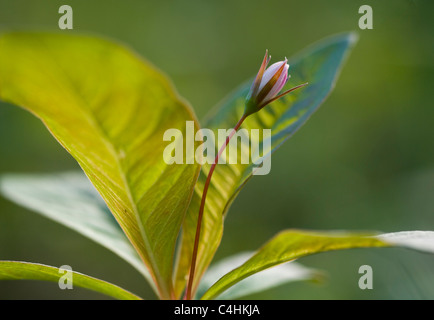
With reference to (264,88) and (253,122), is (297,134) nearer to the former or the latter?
(253,122)

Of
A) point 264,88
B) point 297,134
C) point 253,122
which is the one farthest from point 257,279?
point 297,134

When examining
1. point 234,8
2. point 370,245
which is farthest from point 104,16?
point 370,245

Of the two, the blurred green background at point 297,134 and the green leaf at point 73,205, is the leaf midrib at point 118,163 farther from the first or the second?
the blurred green background at point 297,134

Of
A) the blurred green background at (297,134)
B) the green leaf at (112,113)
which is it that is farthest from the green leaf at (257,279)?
the blurred green background at (297,134)

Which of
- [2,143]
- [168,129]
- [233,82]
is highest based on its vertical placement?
[233,82]

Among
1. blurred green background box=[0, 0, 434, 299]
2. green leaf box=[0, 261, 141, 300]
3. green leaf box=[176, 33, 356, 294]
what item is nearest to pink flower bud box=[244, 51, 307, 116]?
green leaf box=[176, 33, 356, 294]
